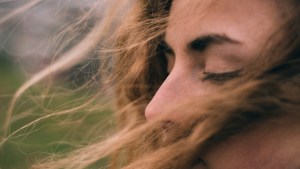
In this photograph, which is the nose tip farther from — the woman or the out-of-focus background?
the out-of-focus background

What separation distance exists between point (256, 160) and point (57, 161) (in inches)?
21.4

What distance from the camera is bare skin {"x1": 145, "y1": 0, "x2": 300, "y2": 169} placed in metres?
0.86

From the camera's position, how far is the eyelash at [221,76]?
88 cm

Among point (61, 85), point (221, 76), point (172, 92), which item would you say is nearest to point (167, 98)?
point (172, 92)

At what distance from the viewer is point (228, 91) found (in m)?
0.88

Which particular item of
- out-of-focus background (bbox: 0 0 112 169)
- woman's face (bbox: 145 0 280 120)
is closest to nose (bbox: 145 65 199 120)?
woman's face (bbox: 145 0 280 120)

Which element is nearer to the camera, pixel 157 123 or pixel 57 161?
pixel 157 123

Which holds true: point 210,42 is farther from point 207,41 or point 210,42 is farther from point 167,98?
point 167,98

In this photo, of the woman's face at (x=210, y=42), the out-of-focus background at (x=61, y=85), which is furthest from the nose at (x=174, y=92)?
the out-of-focus background at (x=61, y=85)

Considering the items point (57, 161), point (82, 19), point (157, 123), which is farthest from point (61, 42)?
point (157, 123)

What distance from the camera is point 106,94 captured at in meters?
1.38

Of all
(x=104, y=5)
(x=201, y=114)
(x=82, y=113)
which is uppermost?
(x=104, y=5)

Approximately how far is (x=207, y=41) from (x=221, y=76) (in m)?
0.07

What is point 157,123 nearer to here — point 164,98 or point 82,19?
point 164,98
